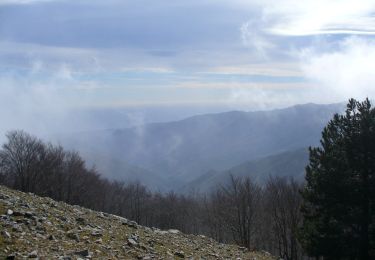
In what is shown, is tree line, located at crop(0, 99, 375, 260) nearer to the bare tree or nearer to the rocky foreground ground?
the bare tree

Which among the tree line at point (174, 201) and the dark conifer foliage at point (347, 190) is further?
the tree line at point (174, 201)

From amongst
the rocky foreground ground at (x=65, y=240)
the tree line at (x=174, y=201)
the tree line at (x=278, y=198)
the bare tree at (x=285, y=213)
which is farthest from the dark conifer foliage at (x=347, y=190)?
the bare tree at (x=285, y=213)

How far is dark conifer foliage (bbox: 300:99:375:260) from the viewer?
28406mm

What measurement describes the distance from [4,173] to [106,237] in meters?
61.5

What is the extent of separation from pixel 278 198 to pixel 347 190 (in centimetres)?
3047

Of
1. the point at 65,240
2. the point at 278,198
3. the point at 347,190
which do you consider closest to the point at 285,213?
the point at 278,198

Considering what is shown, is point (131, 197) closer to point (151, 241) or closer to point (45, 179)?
point (45, 179)

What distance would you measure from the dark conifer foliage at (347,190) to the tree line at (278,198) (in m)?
0.06

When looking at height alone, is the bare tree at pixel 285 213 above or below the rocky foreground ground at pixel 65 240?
above

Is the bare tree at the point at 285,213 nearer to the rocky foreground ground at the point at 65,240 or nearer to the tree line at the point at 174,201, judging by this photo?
the tree line at the point at 174,201

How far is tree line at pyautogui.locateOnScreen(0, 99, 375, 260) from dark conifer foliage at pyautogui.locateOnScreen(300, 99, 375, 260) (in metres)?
0.06

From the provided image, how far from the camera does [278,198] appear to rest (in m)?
58.6

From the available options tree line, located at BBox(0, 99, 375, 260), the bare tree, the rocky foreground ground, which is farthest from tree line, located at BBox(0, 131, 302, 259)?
the rocky foreground ground

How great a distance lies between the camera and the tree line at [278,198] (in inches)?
1128
